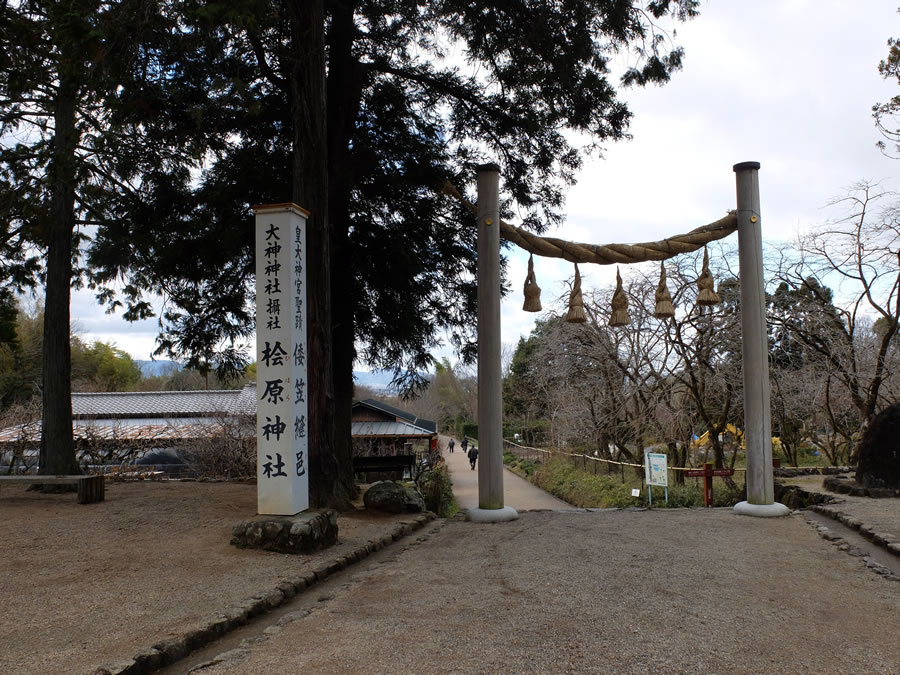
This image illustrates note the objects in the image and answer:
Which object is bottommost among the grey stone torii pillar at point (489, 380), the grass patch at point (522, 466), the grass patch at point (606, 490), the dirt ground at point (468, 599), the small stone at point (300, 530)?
the grass patch at point (522, 466)

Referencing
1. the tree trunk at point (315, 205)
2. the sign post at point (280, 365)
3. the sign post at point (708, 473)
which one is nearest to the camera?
the sign post at point (280, 365)

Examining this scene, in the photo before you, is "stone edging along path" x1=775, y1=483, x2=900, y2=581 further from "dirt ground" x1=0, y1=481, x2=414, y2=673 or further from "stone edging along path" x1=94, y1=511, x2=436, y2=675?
"dirt ground" x1=0, y1=481, x2=414, y2=673

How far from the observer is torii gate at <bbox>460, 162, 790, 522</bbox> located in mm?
8125

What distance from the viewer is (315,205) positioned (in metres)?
7.39

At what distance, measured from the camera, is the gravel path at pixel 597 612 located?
3.27 metres

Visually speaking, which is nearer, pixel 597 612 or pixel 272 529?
pixel 597 612

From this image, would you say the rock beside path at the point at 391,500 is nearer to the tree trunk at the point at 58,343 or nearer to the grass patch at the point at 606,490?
the tree trunk at the point at 58,343

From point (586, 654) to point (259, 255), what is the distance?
15.1ft

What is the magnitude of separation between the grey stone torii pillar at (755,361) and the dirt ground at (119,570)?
182 inches

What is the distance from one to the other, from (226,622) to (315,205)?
480 centimetres

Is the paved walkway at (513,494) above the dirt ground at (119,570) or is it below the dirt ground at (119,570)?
A: below

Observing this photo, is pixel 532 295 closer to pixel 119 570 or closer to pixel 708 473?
pixel 708 473

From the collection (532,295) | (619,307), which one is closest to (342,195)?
(532,295)

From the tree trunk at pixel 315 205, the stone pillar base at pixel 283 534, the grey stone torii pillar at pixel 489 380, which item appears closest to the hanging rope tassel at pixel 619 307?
the grey stone torii pillar at pixel 489 380
